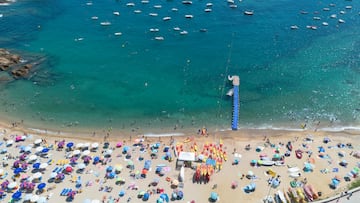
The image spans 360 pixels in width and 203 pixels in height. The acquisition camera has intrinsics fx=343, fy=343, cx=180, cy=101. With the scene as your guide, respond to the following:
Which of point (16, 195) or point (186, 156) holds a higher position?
point (186, 156)

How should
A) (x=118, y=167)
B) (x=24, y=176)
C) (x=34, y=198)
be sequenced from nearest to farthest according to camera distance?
(x=34, y=198)
(x=24, y=176)
(x=118, y=167)

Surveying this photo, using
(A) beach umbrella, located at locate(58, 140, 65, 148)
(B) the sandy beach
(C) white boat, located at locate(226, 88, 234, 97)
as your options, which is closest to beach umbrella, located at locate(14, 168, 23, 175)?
(B) the sandy beach

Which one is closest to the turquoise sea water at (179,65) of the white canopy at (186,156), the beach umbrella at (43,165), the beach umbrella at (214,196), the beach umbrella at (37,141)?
the beach umbrella at (37,141)

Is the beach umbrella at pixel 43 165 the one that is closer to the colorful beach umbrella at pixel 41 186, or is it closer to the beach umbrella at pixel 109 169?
the colorful beach umbrella at pixel 41 186

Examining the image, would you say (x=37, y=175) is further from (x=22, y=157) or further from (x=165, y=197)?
(x=165, y=197)

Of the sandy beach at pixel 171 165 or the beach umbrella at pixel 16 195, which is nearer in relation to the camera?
the beach umbrella at pixel 16 195

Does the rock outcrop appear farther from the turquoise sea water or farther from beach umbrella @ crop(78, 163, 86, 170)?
beach umbrella @ crop(78, 163, 86, 170)

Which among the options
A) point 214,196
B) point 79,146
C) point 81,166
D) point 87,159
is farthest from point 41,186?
point 214,196
